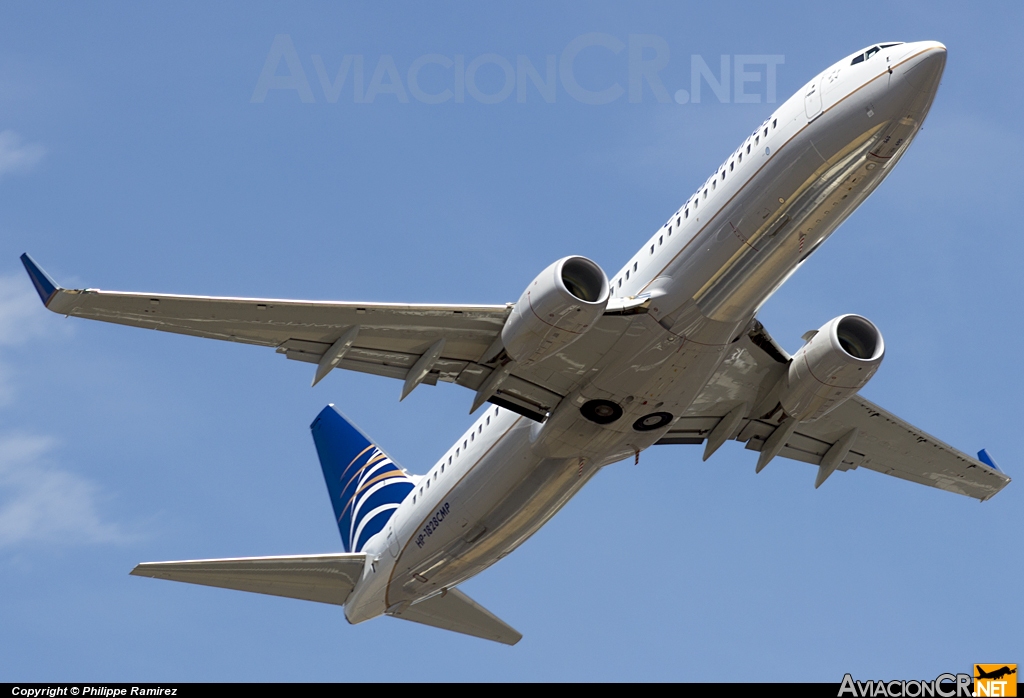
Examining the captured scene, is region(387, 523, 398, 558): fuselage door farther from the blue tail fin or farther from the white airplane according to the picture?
the blue tail fin

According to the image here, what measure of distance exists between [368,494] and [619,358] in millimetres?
11450

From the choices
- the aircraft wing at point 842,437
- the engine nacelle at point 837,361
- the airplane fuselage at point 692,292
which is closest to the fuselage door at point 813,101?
the airplane fuselage at point 692,292

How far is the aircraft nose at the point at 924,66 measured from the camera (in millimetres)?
23422

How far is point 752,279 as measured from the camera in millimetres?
25266

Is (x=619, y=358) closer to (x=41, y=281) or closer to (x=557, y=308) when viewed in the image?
(x=557, y=308)

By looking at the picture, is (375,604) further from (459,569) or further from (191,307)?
(191,307)

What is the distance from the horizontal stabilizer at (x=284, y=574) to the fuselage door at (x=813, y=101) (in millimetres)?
15776

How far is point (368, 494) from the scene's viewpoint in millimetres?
35625

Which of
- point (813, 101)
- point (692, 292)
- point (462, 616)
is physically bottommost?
point (462, 616)

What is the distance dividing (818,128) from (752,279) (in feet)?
10.3

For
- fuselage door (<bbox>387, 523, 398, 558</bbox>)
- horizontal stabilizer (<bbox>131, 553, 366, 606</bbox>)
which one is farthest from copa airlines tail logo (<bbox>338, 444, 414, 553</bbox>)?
fuselage door (<bbox>387, 523, 398, 558</bbox>)

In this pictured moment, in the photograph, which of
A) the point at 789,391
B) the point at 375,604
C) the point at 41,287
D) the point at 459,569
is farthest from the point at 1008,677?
the point at 41,287

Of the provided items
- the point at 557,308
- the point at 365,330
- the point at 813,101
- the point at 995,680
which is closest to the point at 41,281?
the point at 365,330

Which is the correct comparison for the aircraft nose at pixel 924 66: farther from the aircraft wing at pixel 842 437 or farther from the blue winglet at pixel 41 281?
the blue winglet at pixel 41 281
